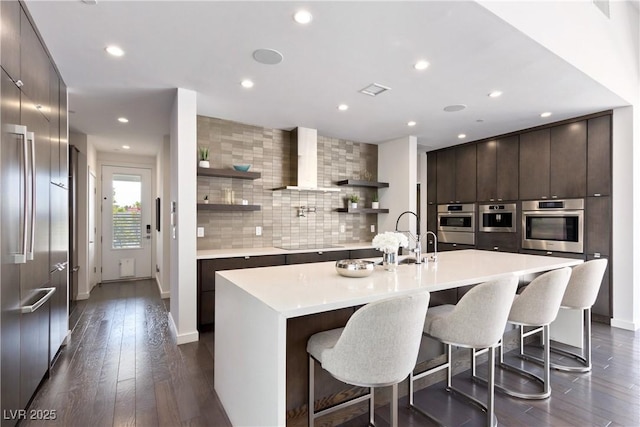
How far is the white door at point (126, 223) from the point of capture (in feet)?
20.2

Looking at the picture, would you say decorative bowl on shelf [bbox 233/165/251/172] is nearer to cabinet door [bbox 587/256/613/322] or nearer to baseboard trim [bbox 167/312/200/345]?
baseboard trim [bbox 167/312/200/345]

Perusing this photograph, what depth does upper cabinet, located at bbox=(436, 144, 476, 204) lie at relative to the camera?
5320 mm

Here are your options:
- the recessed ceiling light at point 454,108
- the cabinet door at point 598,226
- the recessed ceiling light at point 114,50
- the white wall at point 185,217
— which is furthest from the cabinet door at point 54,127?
the cabinet door at point 598,226

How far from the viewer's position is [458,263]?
2709 mm

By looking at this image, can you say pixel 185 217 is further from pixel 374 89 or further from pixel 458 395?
pixel 458 395

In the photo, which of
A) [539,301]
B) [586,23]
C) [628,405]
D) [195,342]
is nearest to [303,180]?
[195,342]

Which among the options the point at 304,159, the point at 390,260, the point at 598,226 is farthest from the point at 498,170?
the point at 390,260

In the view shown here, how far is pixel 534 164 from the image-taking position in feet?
14.6

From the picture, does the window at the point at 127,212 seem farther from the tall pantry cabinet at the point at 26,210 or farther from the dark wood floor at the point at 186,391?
the tall pantry cabinet at the point at 26,210

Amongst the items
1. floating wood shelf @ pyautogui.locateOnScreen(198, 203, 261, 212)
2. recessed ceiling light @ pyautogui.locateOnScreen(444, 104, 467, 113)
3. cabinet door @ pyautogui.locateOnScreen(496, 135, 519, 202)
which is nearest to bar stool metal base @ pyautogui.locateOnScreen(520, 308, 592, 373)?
cabinet door @ pyautogui.locateOnScreen(496, 135, 519, 202)

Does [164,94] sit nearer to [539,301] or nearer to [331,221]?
[331,221]

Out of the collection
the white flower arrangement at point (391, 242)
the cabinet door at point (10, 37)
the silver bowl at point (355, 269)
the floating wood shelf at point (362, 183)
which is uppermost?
the cabinet door at point (10, 37)

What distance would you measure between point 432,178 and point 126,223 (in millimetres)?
6195

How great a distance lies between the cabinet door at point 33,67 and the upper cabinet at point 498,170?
18.1 ft
